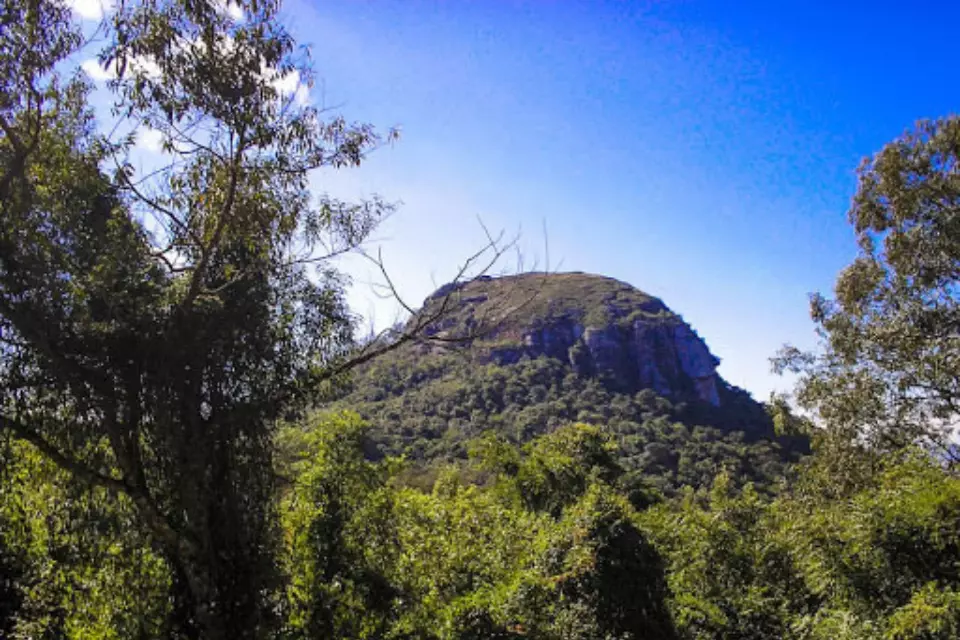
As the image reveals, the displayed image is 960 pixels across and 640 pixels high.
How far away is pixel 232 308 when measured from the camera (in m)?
5.74

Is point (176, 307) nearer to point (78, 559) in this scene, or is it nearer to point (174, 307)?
point (174, 307)

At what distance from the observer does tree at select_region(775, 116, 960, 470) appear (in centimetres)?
1087

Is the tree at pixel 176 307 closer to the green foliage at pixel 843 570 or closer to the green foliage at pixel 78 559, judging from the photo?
the green foliage at pixel 78 559

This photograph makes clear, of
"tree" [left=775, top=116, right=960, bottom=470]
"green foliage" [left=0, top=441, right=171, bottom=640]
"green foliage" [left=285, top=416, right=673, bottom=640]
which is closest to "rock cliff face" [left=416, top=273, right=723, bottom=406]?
"tree" [left=775, top=116, right=960, bottom=470]

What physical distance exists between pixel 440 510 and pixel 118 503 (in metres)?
Answer: 4.51

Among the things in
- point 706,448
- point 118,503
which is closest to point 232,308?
point 118,503

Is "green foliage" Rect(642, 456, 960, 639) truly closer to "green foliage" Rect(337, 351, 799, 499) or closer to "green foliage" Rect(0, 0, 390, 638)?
"green foliage" Rect(0, 0, 390, 638)

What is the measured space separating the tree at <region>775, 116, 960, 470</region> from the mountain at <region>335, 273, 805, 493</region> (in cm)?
2747

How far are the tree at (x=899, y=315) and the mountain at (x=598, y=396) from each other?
27.5 meters

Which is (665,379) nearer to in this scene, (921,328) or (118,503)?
(921,328)

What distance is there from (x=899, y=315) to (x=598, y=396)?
67.0 metres

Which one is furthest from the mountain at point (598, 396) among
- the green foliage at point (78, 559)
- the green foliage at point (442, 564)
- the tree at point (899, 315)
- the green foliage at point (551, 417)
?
the green foliage at point (78, 559)

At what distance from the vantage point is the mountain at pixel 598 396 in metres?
57.2

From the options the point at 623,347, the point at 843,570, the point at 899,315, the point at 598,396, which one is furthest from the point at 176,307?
the point at 623,347
